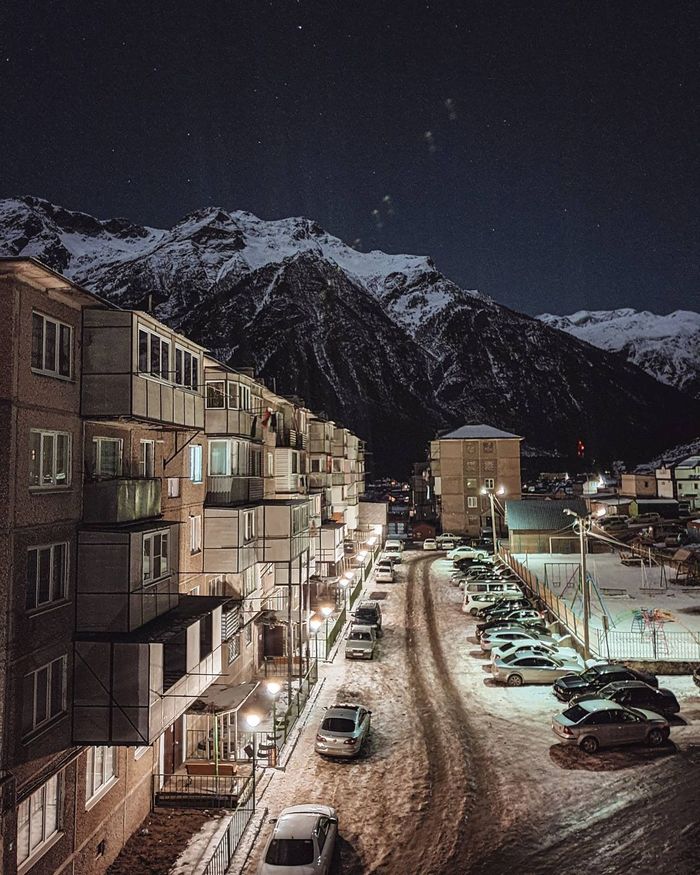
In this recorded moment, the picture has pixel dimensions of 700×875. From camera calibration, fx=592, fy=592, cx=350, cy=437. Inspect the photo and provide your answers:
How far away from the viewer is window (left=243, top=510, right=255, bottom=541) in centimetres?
2350

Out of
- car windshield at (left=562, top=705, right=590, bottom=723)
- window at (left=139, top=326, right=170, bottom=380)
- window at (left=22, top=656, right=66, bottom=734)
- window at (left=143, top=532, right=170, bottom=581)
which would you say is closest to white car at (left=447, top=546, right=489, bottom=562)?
car windshield at (left=562, top=705, right=590, bottom=723)

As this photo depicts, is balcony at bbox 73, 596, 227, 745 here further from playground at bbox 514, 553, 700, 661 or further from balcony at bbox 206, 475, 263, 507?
playground at bbox 514, 553, 700, 661

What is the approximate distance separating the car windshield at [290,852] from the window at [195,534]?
1097cm

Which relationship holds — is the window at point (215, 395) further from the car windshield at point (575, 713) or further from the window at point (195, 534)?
the car windshield at point (575, 713)

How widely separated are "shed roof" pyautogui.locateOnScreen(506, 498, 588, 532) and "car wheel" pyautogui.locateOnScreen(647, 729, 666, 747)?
3995cm

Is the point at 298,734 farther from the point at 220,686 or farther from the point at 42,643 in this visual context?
the point at 42,643

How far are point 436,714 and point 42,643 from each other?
15.4 m

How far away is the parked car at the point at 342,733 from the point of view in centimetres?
1853

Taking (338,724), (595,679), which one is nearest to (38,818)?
(338,724)

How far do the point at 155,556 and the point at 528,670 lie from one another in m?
17.9

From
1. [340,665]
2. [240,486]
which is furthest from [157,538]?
[340,665]

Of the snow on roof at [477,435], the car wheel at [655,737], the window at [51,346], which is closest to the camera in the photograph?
the window at [51,346]

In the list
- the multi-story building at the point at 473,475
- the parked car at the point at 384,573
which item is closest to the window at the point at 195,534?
the parked car at the point at 384,573

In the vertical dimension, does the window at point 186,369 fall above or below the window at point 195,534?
above
